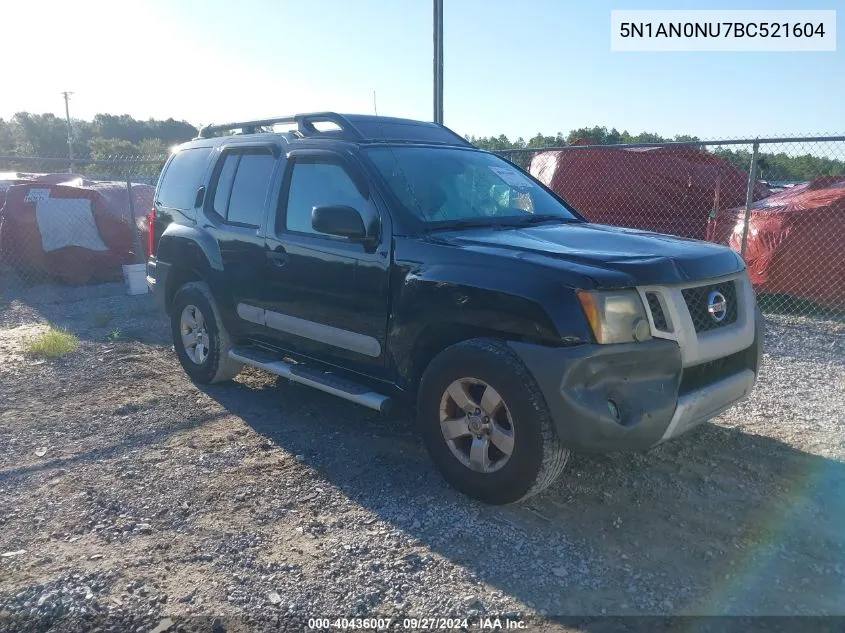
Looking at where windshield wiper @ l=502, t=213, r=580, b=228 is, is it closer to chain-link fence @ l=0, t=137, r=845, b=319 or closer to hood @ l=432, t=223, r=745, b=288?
hood @ l=432, t=223, r=745, b=288

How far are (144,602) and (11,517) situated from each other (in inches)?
48.9

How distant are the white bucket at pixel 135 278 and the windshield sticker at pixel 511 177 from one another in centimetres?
701

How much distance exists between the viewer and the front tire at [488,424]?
329cm

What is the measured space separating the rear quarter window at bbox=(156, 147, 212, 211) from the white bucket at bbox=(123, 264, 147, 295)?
4290mm

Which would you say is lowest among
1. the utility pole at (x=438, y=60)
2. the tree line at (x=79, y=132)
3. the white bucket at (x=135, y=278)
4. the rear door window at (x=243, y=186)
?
the white bucket at (x=135, y=278)

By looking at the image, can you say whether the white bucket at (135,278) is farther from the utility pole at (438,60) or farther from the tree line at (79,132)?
the tree line at (79,132)

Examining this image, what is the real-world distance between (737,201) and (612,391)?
8.65 metres

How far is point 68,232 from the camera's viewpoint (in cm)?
1061

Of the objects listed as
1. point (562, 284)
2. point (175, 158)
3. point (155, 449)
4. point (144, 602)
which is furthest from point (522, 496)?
point (175, 158)

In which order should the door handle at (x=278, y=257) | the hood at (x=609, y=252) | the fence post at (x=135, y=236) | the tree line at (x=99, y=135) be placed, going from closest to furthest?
the hood at (x=609, y=252) → the door handle at (x=278, y=257) → the fence post at (x=135, y=236) → the tree line at (x=99, y=135)

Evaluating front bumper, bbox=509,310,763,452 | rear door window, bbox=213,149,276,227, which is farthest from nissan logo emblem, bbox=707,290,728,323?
rear door window, bbox=213,149,276,227

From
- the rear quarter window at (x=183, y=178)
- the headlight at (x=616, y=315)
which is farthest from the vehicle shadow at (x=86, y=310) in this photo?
the headlight at (x=616, y=315)

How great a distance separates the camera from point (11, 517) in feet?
11.9

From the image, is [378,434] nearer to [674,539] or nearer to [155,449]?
[155,449]
